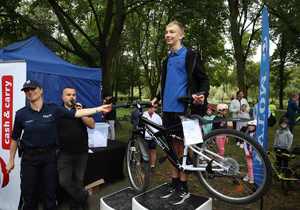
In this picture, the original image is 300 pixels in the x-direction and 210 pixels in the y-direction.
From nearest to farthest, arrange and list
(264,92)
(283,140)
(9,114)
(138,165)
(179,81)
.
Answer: (179,81)
(138,165)
(264,92)
(9,114)
(283,140)

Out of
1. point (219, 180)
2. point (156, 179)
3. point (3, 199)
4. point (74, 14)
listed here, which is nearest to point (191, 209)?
point (219, 180)

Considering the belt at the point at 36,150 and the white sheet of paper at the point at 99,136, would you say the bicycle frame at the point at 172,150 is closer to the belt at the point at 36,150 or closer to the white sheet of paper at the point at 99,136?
the belt at the point at 36,150

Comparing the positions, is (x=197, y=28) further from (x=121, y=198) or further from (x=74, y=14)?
(x=121, y=198)

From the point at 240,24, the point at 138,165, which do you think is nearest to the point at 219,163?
the point at 138,165

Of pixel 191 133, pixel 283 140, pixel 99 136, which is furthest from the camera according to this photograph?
pixel 283 140

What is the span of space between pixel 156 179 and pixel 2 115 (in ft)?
14.1

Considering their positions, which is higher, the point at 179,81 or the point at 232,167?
the point at 179,81

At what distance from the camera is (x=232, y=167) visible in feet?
12.9

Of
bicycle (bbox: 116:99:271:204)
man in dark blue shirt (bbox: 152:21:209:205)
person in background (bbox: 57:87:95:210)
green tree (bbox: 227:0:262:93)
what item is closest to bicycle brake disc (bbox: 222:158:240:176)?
bicycle (bbox: 116:99:271:204)

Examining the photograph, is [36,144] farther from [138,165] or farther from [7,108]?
[7,108]

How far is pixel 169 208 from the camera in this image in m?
4.35

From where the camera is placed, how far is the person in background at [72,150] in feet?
17.7

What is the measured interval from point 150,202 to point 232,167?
122cm

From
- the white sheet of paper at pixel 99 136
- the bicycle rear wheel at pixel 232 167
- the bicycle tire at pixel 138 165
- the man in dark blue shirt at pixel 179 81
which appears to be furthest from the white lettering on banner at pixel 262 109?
the white sheet of paper at pixel 99 136
